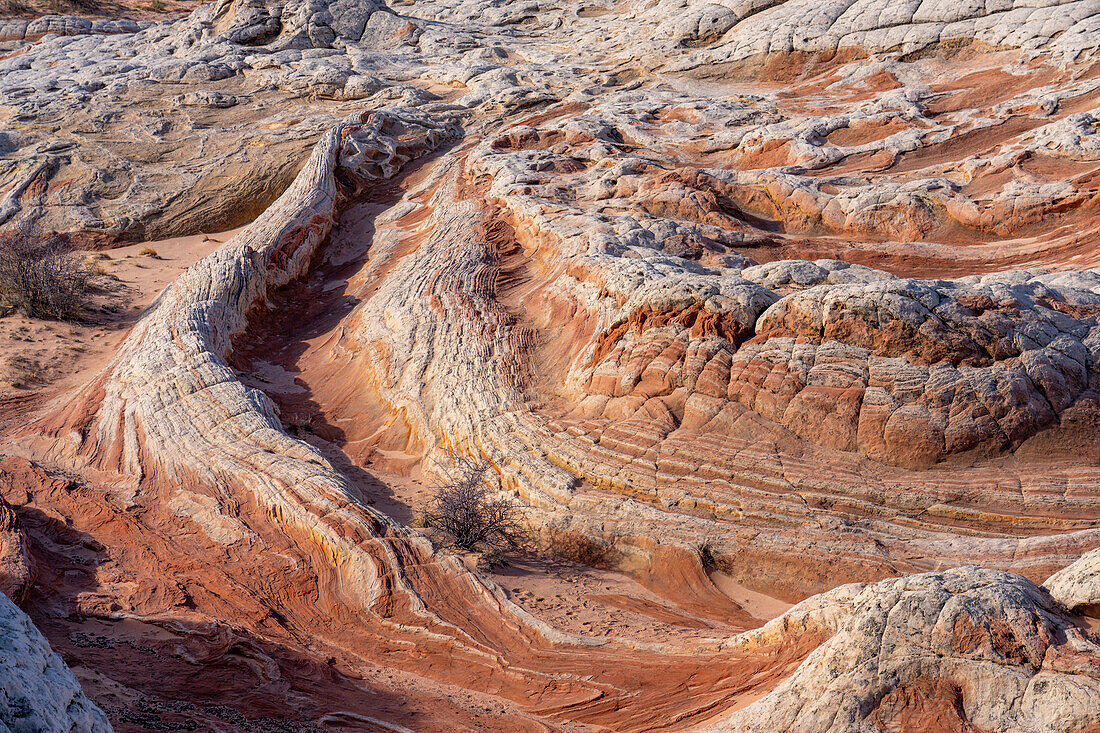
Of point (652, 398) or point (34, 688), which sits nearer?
point (34, 688)

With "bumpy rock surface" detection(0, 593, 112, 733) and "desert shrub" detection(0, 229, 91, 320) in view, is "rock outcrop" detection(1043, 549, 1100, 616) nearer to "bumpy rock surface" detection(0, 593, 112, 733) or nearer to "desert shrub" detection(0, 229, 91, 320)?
"bumpy rock surface" detection(0, 593, 112, 733)

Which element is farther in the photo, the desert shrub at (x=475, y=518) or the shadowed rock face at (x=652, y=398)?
the desert shrub at (x=475, y=518)

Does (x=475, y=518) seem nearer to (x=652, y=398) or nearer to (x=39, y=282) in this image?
(x=652, y=398)

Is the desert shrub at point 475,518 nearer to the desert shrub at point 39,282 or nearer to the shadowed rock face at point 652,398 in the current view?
the shadowed rock face at point 652,398

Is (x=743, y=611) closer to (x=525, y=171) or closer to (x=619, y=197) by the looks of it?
(x=619, y=197)

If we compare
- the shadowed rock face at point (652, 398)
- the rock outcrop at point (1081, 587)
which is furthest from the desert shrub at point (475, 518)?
the rock outcrop at point (1081, 587)

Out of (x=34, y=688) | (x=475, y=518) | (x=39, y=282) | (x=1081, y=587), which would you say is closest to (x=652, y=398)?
(x=475, y=518)
